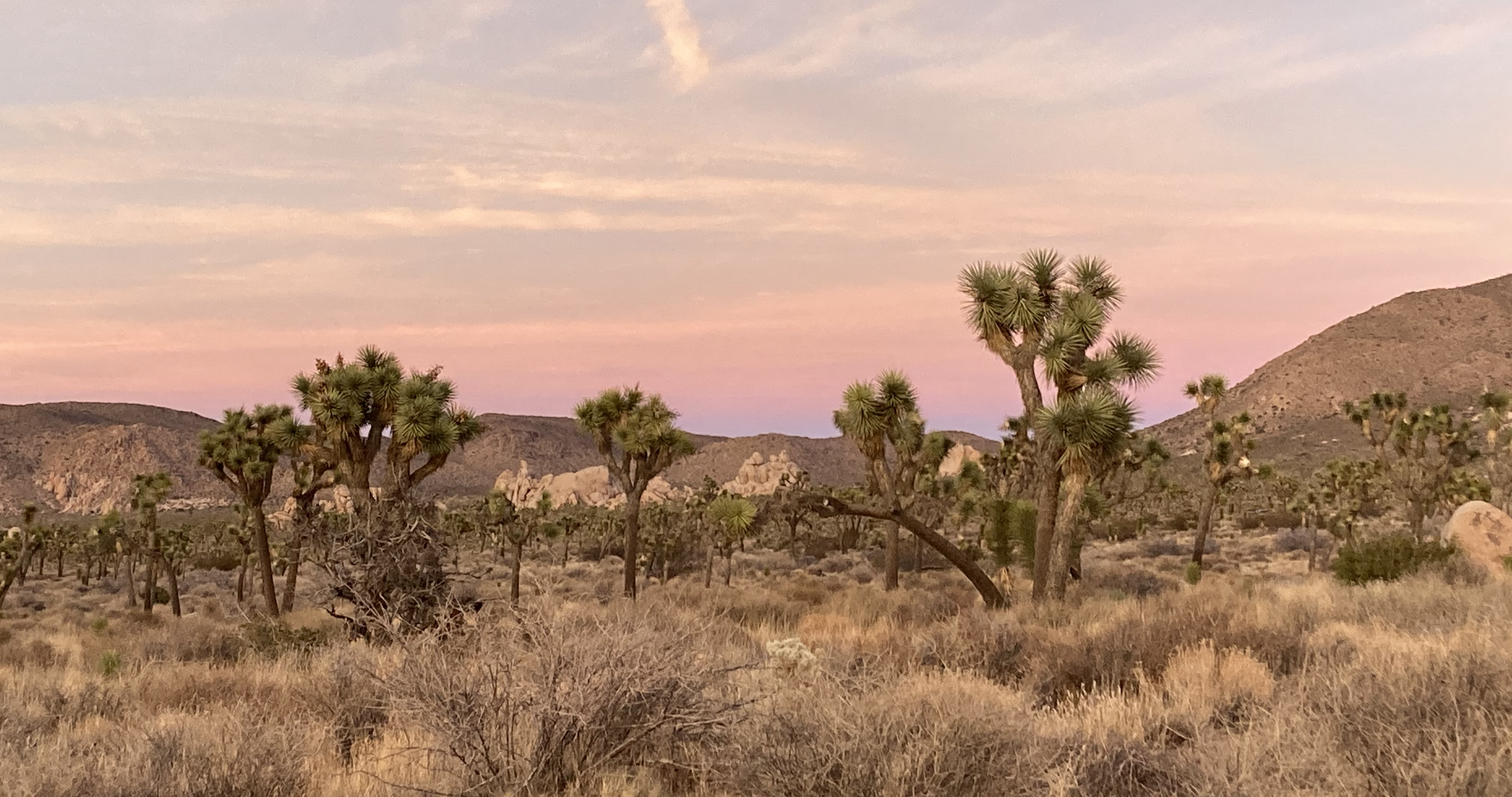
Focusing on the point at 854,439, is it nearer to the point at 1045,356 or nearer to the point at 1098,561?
the point at 1045,356

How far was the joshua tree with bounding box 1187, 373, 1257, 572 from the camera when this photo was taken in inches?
1454

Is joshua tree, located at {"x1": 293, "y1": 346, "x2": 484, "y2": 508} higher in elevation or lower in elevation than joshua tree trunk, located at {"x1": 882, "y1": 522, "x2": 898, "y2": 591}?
higher

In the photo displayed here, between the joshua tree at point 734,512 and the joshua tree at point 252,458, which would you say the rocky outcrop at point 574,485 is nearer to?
the joshua tree at point 734,512

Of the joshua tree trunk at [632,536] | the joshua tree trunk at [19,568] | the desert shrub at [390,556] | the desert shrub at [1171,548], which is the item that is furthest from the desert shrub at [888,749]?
the desert shrub at [1171,548]

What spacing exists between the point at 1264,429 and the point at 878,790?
115150 millimetres

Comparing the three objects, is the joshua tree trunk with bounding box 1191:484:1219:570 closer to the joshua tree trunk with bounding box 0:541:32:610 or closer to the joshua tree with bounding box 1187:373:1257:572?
the joshua tree with bounding box 1187:373:1257:572

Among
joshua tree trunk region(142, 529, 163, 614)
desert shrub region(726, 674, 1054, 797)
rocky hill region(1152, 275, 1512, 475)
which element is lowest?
joshua tree trunk region(142, 529, 163, 614)

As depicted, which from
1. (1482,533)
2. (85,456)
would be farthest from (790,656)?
(85,456)

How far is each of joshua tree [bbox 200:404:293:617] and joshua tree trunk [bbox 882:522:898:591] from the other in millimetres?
18796

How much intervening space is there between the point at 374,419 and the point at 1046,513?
55.5 ft

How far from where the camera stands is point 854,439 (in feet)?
74.5

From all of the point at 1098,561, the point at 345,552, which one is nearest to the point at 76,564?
the point at 1098,561

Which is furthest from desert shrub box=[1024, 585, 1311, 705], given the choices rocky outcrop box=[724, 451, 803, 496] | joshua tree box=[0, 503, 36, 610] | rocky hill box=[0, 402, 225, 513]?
rocky hill box=[0, 402, 225, 513]

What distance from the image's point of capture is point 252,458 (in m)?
29.8
